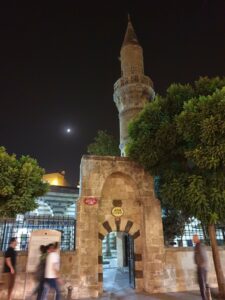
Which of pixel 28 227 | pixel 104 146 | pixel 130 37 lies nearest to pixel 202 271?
pixel 28 227

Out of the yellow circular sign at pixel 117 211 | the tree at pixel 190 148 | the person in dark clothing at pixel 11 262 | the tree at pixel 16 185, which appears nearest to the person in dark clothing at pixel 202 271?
the tree at pixel 190 148

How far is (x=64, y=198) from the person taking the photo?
19312 mm

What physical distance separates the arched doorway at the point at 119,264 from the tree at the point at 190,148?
298 centimetres

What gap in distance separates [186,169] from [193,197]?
145cm

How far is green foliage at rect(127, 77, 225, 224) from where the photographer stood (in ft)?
23.2

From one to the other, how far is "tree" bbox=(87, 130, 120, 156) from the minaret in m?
2.50

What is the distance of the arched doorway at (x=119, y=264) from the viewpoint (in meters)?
8.79

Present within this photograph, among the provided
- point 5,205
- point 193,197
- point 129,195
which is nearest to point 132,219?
point 129,195

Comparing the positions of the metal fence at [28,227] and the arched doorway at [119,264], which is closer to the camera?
the metal fence at [28,227]

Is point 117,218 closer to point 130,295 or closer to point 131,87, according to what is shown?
point 130,295

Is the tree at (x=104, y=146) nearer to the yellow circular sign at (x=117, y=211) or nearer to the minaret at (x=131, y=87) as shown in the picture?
the minaret at (x=131, y=87)

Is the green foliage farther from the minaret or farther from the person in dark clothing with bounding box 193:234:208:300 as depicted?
the minaret

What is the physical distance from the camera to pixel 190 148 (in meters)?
7.82

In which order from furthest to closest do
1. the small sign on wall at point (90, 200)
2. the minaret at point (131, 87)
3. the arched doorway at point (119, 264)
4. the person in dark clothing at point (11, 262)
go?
the minaret at point (131, 87), the arched doorway at point (119, 264), the small sign on wall at point (90, 200), the person in dark clothing at point (11, 262)
